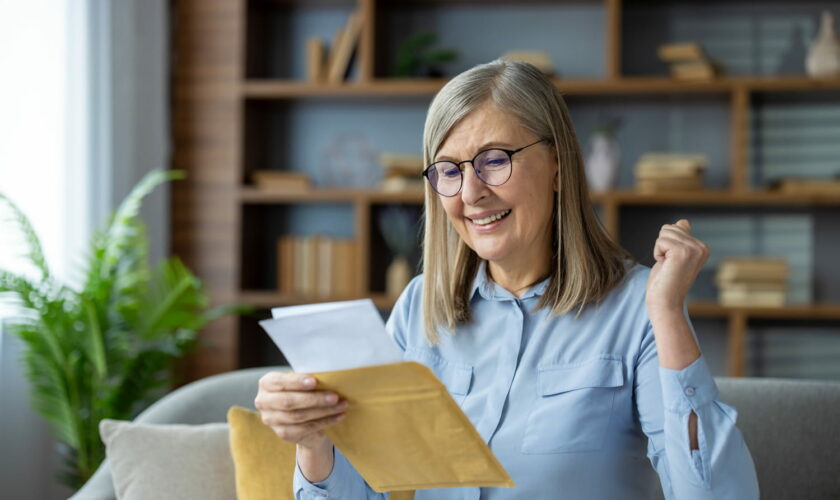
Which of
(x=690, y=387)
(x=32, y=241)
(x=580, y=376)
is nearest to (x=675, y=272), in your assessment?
(x=690, y=387)

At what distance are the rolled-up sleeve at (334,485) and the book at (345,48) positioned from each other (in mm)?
2738

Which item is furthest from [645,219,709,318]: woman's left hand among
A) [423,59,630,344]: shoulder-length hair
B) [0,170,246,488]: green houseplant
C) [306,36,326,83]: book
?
[306,36,326,83]: book

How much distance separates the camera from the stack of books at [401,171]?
3861mm

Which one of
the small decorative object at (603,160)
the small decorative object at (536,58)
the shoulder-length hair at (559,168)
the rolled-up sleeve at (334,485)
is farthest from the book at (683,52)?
the rolled-up sleeve at (334,485)

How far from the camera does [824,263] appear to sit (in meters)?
3.93

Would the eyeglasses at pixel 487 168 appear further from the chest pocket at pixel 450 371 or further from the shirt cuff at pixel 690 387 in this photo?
the shirt cuff at pixel 690 387

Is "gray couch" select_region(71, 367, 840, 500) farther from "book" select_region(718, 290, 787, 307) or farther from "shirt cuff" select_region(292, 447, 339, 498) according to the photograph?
"book" select_region(718, 290, 787, 307)

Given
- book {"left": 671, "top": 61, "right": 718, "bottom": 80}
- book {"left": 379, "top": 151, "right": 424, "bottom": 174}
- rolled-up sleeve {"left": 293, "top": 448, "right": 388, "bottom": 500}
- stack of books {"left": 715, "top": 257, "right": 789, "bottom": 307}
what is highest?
book {"left": 671, "top": 61, "right": 718, "bottom": 80}

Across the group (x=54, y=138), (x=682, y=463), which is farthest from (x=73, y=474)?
(x=682, y=463)

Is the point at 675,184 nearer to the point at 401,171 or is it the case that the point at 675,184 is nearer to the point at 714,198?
the point at 714,198

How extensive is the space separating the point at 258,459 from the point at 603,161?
243 cm

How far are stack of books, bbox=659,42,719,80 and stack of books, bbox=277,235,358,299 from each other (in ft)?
4.96

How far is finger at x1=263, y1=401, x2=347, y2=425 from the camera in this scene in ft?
3.83

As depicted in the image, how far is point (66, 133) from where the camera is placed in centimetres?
341
